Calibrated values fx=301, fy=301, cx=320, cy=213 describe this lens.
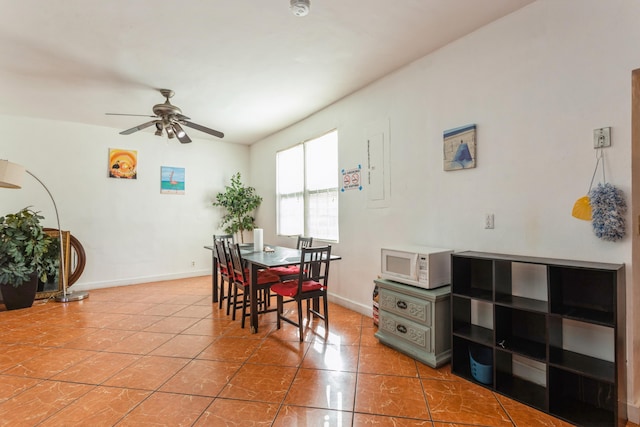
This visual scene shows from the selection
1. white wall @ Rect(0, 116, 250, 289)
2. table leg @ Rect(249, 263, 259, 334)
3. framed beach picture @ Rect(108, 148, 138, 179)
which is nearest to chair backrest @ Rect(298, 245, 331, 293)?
table leg @ Rect(249, 263, 259, 334)

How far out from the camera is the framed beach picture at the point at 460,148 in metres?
2.64

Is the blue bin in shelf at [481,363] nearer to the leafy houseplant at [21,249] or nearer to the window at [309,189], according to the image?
the window at [309,189]

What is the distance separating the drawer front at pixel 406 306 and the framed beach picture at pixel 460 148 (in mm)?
1259

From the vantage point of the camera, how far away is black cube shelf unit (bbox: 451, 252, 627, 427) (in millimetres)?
1810

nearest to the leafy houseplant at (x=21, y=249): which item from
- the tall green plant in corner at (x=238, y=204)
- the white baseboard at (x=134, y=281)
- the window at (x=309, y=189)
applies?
the white baseboard at (x=134, y=281)

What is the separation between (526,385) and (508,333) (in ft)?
1.19

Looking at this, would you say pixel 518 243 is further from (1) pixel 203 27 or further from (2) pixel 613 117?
(1) pixel 203 27

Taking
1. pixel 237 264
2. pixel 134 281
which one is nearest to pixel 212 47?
pixel 237 264

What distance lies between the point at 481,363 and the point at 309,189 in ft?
11.1

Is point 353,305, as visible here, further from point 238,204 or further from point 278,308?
point 238,204

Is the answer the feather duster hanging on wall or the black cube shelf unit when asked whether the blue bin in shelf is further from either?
the feather duster hanging on wall

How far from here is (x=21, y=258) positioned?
13.3 ft

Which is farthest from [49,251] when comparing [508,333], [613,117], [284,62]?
[613,117]

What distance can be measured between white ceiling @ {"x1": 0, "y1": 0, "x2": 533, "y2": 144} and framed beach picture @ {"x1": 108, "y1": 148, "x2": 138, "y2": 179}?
1175 millimetres
